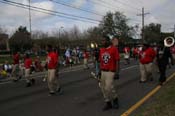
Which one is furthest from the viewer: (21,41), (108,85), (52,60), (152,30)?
(152,30)

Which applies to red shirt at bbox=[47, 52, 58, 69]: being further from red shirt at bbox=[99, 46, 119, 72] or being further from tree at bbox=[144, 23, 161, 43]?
tree at bbox=[144, 23, 161, 43]

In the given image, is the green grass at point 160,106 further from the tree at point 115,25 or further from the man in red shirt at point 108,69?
the tree at point 115,25

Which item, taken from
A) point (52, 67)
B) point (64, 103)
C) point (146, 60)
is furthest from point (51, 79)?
point (146, 60)

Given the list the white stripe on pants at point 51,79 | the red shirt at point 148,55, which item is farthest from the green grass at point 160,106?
the red shirt at point 148,55

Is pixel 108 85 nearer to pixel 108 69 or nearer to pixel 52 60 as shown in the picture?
pixel 108 69

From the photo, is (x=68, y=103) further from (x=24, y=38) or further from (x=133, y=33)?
(x=133, y=33)

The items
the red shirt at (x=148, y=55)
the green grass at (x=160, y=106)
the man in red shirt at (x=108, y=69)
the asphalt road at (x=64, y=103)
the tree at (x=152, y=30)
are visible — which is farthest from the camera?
the tree at (x=152, y=30)

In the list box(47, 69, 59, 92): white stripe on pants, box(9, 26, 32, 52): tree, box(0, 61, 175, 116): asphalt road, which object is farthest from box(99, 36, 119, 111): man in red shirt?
box(9, 26, 32, 52): tree

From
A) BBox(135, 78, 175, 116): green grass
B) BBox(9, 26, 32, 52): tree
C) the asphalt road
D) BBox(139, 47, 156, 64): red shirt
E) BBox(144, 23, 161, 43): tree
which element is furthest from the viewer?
BBox(144, 23, 161, 43): tree

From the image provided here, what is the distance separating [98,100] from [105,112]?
6.88ft

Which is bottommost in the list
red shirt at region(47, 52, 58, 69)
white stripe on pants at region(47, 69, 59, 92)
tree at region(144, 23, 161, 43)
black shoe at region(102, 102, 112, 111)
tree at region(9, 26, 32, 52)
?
black shoe at region(102, 102, 112, 111)

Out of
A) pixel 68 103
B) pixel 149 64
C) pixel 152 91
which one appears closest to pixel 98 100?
pixel 68 103

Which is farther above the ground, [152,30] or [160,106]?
[152,30]

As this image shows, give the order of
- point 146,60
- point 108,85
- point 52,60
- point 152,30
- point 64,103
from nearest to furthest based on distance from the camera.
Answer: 1. point 108,85
2. point 64,103
3. point 52,60
4. point 146,60
5. point 152,30
